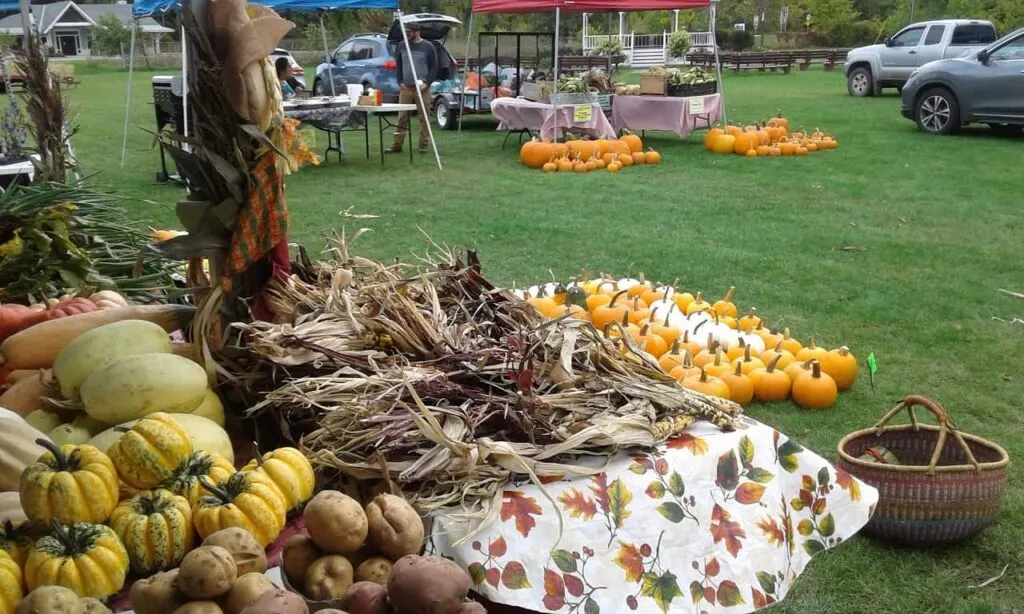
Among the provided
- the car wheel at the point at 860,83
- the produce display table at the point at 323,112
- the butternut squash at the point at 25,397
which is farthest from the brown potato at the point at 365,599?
the car wheel at the point at 860,83

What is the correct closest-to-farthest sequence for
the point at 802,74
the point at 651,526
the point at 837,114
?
the point at 651,526 < the point at 837,114 < the point at 802,74

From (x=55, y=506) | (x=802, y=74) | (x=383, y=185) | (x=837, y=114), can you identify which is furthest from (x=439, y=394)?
(x=802, y=74)

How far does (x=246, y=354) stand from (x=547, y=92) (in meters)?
12.0

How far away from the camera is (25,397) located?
2600mm

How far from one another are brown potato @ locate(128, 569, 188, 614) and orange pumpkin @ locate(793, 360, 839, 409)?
3695mm

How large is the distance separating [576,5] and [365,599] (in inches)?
477

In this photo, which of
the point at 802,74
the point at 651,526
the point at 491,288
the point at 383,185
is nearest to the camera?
the point at 651,526

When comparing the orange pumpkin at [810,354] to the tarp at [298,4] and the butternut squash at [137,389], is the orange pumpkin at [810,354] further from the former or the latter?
the tarp at [298,4]

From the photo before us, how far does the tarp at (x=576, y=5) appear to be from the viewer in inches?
500

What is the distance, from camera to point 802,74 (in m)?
30.5

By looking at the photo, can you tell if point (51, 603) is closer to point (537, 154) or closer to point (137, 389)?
point (137, 389)

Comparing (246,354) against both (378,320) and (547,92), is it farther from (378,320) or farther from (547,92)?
(547,92)

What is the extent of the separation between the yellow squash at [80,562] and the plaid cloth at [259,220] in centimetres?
103

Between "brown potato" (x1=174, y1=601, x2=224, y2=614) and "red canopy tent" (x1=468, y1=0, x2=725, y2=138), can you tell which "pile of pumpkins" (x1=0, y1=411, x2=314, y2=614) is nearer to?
"brown potato" (x1=174, y1=601, x2=224, y2=614)
